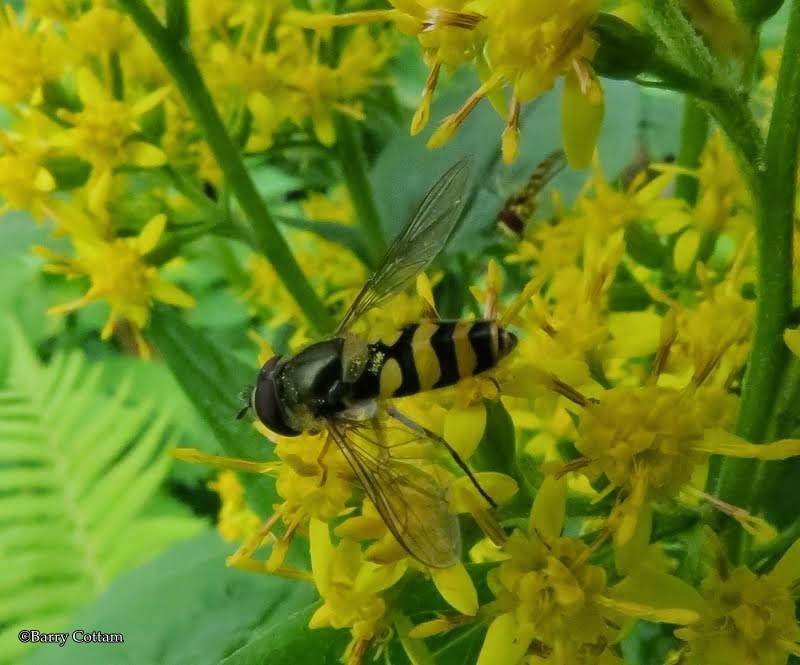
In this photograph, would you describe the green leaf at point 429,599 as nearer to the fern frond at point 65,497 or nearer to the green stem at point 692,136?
the green stem at point 692,136

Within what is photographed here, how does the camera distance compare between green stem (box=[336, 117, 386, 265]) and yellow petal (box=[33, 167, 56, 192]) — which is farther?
green stem (box=[336, 117, 386, 265])

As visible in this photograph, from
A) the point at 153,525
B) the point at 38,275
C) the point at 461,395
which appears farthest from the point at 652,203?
the point at 38,275

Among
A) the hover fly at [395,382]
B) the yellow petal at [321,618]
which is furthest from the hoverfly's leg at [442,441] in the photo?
the yellow petal at [321,618]

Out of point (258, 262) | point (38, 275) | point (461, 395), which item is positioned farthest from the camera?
point (38, 275)

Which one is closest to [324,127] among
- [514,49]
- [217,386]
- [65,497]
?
[217,386]

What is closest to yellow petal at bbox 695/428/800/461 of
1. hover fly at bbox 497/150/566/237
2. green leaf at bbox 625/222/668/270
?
green leaf at bbox 625/222/668/270

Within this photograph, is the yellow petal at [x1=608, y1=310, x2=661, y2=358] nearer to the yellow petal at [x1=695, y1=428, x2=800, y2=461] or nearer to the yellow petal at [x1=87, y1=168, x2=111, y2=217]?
the yellow petal at [x1=695, y1=428, x2=800, y2=461]

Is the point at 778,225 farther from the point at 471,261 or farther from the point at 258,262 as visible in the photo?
the point at 258,262
